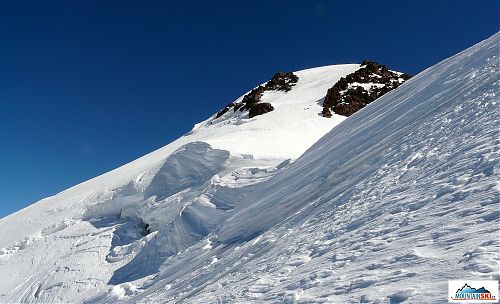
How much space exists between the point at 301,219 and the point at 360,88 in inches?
1451

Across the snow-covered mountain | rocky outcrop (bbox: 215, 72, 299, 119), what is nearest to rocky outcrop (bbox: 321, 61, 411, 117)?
rocky outcrop (bbox: 215, 72, 299, 119)

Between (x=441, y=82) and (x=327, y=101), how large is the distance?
25884mm

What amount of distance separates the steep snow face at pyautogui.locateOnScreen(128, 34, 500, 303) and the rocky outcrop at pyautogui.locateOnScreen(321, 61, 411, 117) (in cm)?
2259

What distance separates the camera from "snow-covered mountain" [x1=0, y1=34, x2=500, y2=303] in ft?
15.1

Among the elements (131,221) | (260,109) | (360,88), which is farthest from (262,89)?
(131,221)

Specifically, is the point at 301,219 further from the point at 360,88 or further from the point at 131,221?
the point at 360,88

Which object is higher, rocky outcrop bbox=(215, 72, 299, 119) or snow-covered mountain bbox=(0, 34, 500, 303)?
rocky outcrop bbox=(215, 72, 299, 119)

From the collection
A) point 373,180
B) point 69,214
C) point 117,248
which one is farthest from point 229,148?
point 373,180

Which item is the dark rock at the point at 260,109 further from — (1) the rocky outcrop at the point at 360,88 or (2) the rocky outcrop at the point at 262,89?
(1) the rocky outcrop at the point at 360,88

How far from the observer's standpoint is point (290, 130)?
86.3 feet

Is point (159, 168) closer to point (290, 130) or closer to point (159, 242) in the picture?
point (159, 242)

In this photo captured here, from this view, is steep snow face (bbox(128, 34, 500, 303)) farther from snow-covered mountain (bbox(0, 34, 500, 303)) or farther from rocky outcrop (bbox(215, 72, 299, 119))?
rocky outcrop (bbox(215, 72, 299, 119))

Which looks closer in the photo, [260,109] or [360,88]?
[260,109]

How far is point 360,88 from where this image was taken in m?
43.0
